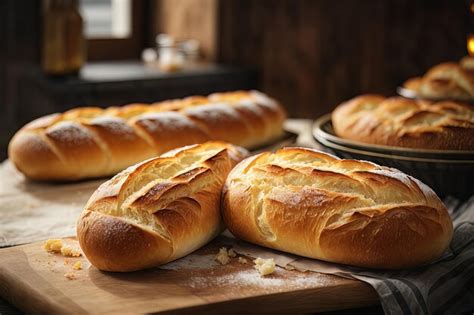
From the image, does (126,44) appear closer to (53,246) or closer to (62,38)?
(62,38)

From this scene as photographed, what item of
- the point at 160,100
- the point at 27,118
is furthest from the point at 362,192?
the point at 27,118

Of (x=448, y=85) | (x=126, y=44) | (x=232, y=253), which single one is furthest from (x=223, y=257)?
(x=126, y=44)

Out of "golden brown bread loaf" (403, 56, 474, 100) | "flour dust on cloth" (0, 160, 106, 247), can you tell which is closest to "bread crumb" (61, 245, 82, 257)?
"flour dust on cloth" (0, 160, 106, 247)

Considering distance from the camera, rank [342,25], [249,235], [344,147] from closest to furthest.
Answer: [249,235] < [344,147] < [342,25]

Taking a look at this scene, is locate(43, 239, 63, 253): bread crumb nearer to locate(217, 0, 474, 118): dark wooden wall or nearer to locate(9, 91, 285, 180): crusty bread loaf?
locate(9, 91, 285, 180): crusty bread loaf

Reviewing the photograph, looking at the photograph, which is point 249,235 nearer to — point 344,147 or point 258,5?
point 344,147
